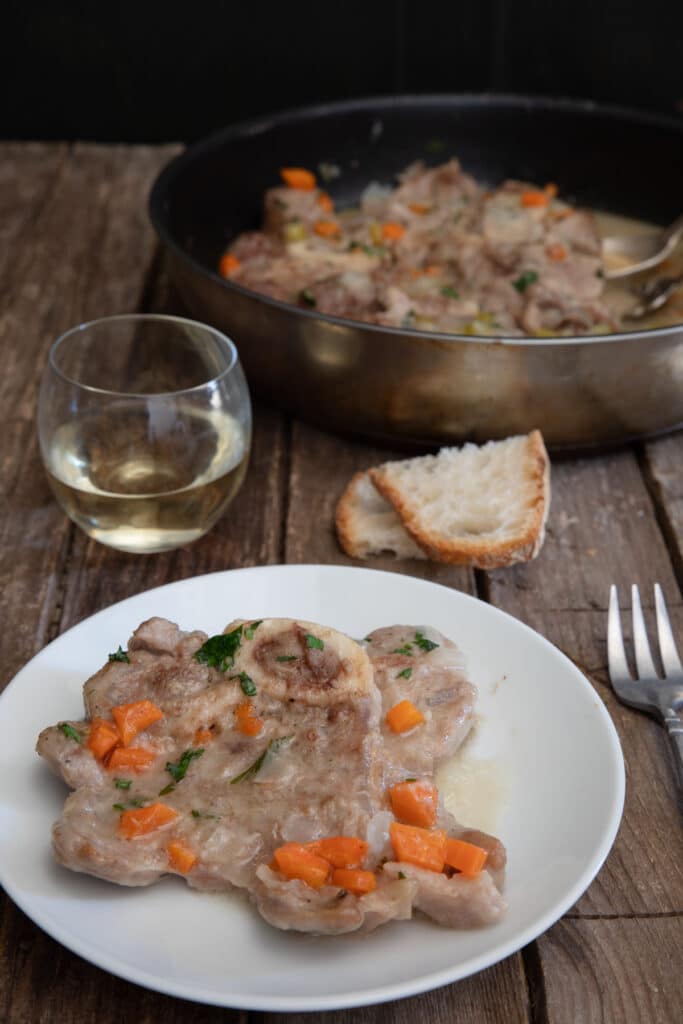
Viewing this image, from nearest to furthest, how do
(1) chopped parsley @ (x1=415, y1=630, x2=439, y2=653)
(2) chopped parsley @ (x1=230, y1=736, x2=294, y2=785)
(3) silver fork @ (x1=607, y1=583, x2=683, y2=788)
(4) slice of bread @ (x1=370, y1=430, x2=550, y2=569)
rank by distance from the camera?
(2) chopped parsley @ (x1=230, y1=736, x2=294, y2=785) → (1) chopped parsley @ (x1=415, y1=630, x2=439, y2=653) → (3) silver fork @ (x1=607, y1=583, x2=683, y2=788) → (4) slice of bread @ (x1=370, y1=430, x2=550, y2=569)

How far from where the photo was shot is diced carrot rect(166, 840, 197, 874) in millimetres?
1551

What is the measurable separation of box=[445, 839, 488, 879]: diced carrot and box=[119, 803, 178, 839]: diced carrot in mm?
379

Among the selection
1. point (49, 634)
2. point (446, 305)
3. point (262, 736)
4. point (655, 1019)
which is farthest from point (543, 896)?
point (446, 305)

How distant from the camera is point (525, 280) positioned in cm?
326

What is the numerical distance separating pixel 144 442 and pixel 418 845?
1.20m

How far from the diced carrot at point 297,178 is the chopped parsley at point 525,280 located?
91cm

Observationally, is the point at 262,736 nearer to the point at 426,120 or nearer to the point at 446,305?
the point at 446,305

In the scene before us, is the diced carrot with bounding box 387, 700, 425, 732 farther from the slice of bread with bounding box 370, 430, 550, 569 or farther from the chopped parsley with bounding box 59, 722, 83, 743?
the slice of bread with bounding box 370, 430, 550, 569

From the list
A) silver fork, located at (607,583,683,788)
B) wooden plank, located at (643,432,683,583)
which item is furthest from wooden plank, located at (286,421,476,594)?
wooden plank, located at (643,432,683,583)

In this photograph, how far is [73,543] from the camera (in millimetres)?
2627

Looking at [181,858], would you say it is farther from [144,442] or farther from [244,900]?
[144,442]

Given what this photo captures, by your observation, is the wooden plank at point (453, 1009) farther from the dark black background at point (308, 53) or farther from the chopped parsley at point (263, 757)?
the dark black background at point (308, 53)

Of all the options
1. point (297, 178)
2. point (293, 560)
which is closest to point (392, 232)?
point (297, 178)

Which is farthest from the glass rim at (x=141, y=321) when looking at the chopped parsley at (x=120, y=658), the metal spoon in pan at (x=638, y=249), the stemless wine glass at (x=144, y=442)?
the metal spoon in pan at (x=638, y=249)
